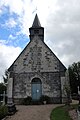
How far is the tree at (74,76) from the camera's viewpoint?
57812mm

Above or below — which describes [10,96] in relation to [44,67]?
→ below

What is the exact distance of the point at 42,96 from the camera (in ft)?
95.7

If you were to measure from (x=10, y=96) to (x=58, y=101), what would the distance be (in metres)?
6.11

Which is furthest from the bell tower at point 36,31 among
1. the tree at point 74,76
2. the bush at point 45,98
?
the tree at point 74,76

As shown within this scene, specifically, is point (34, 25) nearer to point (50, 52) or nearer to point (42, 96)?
point (50, 52)

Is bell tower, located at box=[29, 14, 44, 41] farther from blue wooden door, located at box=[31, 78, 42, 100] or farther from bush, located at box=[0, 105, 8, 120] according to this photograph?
bush, located at box=[0, 105, 8, 120]

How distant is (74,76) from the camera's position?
6159 cm

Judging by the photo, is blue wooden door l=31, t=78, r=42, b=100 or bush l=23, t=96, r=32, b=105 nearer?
bush l=23, t=96, r=32, b=105

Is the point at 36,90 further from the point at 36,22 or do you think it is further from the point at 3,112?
the point at 3,112

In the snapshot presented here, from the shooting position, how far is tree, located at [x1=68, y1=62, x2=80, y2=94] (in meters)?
57.8

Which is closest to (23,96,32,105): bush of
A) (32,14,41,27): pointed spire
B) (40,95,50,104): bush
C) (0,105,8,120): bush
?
(40,95,50,104): bush

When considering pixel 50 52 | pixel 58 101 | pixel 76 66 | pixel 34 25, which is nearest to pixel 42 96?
pixel 58 101

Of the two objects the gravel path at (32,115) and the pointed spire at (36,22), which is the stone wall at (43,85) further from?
the gravel path at (32,115)

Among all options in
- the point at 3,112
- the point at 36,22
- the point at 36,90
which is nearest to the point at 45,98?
the point at 36,90
